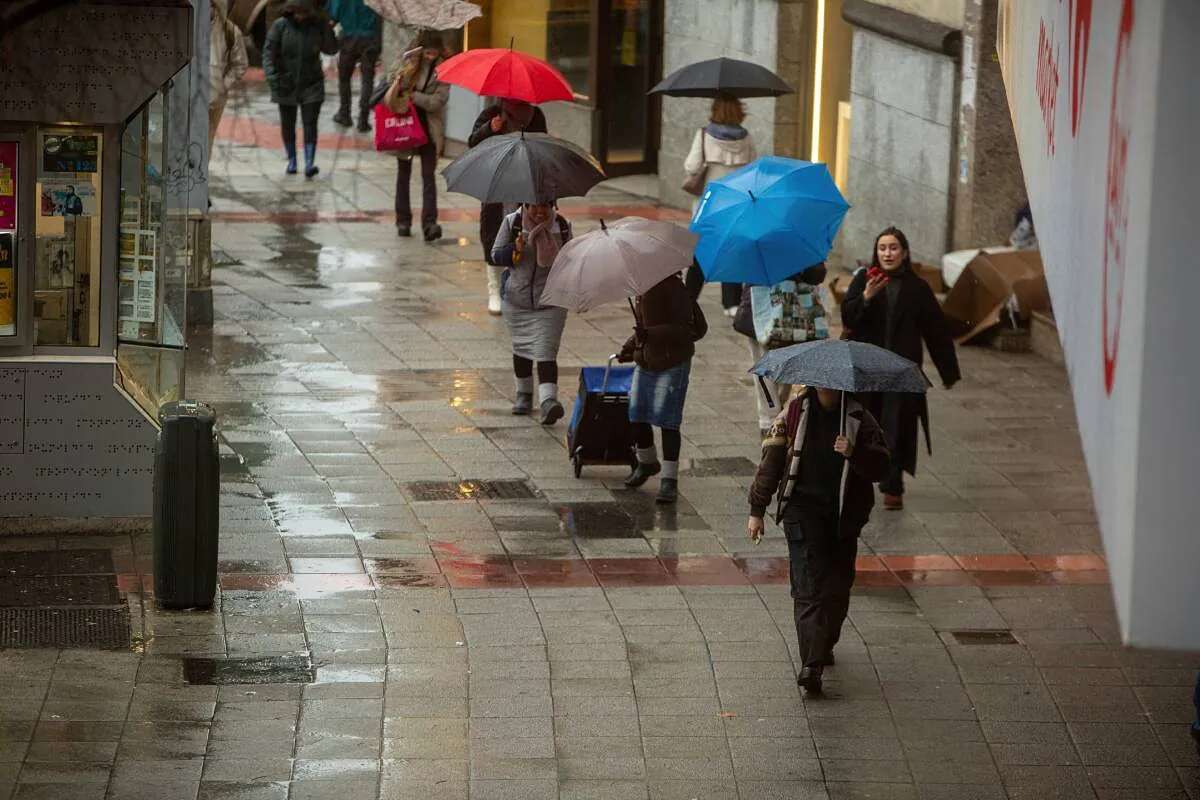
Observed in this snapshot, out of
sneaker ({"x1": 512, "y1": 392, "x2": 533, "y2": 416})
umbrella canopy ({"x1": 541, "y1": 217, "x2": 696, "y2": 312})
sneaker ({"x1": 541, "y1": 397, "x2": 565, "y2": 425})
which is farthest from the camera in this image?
sneaker ({"x1": 512, "y1": 392, "x2": 533, "y2": 416})

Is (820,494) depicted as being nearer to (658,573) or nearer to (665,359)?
(658,573)

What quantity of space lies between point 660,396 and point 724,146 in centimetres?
495

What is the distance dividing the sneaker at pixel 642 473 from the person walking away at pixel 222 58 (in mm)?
5872

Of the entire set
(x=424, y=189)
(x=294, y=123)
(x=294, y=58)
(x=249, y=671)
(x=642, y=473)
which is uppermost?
(x=294, y=58)

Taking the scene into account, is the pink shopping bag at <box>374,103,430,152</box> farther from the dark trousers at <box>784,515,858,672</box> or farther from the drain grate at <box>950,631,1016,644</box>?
the dark trousers at <box>784,515,858,672</box>

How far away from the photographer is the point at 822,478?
8055 millimetres

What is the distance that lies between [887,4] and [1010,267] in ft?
→ 11.2

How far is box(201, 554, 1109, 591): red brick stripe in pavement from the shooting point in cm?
926

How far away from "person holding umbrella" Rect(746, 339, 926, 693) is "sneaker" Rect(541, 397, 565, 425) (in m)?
4.23

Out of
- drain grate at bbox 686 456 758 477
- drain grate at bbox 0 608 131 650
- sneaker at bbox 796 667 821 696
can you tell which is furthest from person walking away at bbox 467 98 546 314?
sneaker at bbox 796 667 821 696

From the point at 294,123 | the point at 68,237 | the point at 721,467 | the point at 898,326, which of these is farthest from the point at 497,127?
the point at 294,123

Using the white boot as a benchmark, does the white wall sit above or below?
above

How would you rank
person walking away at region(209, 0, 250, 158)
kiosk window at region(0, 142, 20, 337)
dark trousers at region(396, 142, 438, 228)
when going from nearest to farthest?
kiosk window at region(0, 142, 20, 337) < person walking away at region(209, 0, 250, 158) < dark trousers at region(396, 142, 438, 228)

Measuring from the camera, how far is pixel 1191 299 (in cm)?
360
